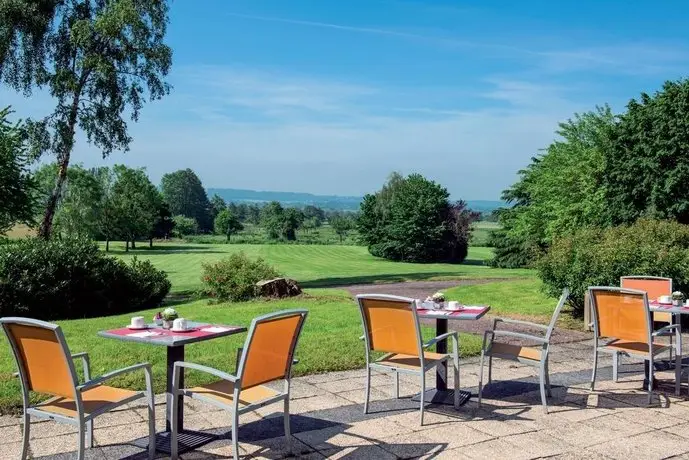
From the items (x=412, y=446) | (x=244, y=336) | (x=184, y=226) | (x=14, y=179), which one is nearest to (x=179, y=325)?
(x=412, y=446)

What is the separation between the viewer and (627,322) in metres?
5.97

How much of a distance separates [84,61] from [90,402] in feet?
61.5

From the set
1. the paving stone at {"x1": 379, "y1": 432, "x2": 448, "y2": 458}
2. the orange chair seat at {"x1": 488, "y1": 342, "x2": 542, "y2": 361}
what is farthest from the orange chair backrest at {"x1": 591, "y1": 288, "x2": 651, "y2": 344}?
the paving stone at {"x1": 379, "y1": 432, "x2": 448, "y2": 458}

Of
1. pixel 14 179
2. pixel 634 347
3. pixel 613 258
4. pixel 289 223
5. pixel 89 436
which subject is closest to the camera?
pixel 89 436

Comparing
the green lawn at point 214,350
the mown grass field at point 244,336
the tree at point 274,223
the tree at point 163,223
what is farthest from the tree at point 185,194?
the green lawn at point 214,350

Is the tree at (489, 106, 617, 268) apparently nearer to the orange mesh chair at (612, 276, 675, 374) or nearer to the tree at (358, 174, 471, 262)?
the tree at (358, 174, 471, 262)

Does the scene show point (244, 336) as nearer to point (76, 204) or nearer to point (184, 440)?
point (184, 440)

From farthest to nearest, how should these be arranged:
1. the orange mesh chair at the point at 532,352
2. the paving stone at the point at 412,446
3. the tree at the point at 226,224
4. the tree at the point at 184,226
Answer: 1. the tree at the point at 226,224
2. the tree at the point at 184,226
3. the orange mesh chair at the point at 532,352
4. the paving stone at the point at 412,446

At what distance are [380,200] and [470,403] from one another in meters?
56.1

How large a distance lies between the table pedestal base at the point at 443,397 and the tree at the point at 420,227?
49050 millimetres

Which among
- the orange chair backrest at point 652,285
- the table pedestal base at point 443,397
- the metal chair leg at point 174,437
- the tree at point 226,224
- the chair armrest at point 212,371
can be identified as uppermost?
the tree at point 226,224

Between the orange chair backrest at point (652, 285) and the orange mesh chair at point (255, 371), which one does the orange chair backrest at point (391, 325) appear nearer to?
the orange mesh chair at point (255, 371)

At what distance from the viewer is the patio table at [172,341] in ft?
14.6

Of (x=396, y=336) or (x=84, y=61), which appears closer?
(x=396, y=336)
